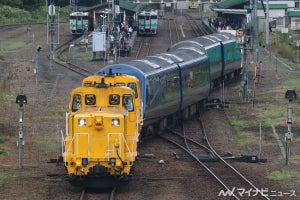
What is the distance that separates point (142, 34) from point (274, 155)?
46.4 m

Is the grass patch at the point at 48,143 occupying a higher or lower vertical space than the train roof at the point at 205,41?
lower

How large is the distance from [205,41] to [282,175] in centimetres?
2045

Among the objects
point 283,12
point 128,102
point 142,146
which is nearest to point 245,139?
point 142,146

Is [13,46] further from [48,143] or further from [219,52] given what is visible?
[48,143]

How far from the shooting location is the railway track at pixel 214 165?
19.0 meters

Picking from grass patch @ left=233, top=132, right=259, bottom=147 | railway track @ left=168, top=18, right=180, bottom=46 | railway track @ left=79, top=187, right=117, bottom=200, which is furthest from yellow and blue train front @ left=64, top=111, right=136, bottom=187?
railway track @ left=168, top=18, right=180, bottom=46

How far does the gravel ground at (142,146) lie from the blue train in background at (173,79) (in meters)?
0.92

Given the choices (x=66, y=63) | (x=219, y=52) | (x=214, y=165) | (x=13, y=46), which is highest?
(x=219, y=52)

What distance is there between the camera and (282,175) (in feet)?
69.4

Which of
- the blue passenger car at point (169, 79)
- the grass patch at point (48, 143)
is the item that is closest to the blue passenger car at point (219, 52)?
the blue passenger car at point (169, 79)

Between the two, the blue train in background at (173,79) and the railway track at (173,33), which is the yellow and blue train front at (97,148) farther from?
the railway track at (173,33)

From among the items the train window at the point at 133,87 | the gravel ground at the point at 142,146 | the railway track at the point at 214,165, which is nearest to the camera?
the railway track at the point at 214,165

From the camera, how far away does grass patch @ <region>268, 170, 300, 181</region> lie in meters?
→ 20.8

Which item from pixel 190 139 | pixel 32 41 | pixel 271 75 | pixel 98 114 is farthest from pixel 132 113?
pixel 32 41
